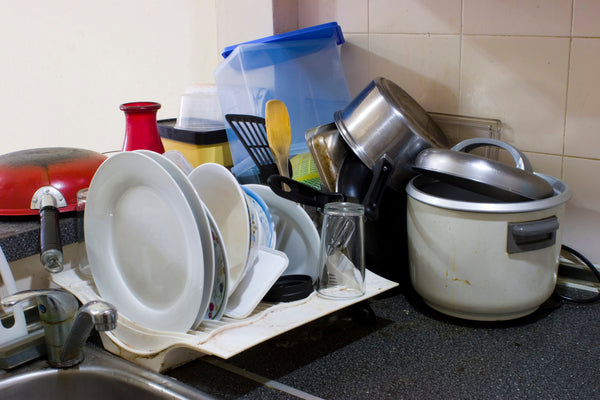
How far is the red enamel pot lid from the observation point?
93 cm

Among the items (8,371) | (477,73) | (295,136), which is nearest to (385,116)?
(477,73)

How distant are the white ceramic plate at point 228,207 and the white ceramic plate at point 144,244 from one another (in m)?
0.09

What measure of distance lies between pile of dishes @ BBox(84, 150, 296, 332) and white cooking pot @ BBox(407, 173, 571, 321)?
0.74 feet

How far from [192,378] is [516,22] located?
0.79m

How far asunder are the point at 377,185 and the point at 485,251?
0.19m

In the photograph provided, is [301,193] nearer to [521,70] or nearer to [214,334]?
[214,334]

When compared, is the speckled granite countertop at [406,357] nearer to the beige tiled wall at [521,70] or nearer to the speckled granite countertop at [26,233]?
the speckled granite countertop at [26,233]

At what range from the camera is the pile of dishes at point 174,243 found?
0.76 metres

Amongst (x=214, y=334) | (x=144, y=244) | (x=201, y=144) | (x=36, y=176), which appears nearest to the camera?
(x=214, y=334)

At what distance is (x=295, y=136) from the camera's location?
49.4 inches

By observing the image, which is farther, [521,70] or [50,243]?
[521,70]

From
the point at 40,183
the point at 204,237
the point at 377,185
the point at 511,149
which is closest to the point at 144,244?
the point at 204,237

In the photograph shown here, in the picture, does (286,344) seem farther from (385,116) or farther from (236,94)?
(236,94)

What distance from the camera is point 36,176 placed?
0.94 m
